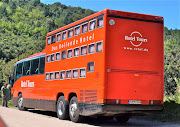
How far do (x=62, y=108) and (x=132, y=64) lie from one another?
4169 mm

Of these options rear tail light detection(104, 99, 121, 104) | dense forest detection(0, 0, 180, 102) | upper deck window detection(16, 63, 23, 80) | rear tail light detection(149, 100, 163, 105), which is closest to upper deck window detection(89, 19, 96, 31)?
→ rear tail light detection(104, 99, 121, 104)

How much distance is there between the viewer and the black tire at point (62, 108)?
13762 millimetres

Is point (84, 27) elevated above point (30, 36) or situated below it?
below

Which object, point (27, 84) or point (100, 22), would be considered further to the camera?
point (27, 84)

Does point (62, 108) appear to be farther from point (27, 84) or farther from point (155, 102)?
point (27, 84)

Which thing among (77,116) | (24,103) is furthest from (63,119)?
(24,103)

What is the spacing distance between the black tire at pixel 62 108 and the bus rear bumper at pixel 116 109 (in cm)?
178

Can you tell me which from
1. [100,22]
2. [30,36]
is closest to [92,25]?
[100,22]

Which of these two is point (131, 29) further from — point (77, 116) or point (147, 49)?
point (77, 116)

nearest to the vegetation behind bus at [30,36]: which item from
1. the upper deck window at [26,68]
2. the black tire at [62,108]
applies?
the upper deck window at [26,68]

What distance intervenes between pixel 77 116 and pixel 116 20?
3923 millimetres

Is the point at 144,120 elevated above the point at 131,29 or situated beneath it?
situated beneath

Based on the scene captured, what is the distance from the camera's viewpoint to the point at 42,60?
17.2m

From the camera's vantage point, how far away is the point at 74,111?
13.0 meters
